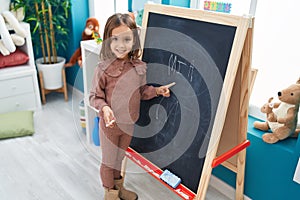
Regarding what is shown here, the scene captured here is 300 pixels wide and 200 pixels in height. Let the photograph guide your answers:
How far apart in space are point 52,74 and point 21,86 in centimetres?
28

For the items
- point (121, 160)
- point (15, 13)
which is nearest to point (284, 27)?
point (121, 160)

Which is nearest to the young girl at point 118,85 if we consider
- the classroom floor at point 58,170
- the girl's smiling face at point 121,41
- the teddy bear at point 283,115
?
the girl's smiling face at point 121,41

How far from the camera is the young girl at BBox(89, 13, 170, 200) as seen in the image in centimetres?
133

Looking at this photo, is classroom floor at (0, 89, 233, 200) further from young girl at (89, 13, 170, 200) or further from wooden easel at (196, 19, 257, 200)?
young girl at (89, 13, 170, 200)

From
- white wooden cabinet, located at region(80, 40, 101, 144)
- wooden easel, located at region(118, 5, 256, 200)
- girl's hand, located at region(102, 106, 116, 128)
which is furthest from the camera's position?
white wooden cabinet, located at region(80, 40, 101, 144)

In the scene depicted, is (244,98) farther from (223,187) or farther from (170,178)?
(223,187)

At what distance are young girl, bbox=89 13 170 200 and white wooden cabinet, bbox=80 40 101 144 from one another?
50 cm

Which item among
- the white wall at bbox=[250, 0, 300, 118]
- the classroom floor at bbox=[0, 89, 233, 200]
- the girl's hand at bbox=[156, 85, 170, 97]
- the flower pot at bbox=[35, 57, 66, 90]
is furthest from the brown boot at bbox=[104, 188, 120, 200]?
the flower pot at bbox=[35, 57, 66, 90]

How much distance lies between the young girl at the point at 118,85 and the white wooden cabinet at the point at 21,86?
4.58 feet

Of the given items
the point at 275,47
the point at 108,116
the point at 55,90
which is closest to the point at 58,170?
the point at 108,116

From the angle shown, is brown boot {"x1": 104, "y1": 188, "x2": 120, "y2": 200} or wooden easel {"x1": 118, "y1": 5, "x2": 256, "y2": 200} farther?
brown boot {"x1": 104, "y1": 188, "x2": 120, "y2": 200}

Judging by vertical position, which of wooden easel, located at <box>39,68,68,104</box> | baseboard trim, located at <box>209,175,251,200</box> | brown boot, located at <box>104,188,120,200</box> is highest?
wooden easel, located at <box>39,68,68,104</box>

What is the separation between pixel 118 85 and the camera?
1377 millimetres

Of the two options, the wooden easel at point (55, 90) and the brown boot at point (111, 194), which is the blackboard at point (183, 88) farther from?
the wooden easel at point (55, 90)
